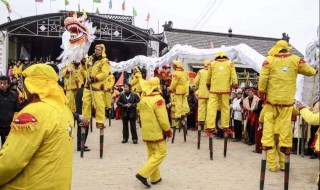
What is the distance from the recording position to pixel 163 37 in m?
27.7

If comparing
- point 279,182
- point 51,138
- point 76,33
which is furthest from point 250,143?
point 51,138

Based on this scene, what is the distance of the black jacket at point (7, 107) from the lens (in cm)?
713

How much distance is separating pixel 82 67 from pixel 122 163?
8.20 ft

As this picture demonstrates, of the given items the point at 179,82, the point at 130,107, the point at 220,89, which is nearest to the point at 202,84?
the point at 179,82

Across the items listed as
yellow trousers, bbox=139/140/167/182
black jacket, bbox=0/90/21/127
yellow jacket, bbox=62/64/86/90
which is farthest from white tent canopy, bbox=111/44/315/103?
black jacket, bbox=0/90/21/127

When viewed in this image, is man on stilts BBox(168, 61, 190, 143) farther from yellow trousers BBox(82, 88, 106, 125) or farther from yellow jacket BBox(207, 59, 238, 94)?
yellow trousers BBox(82, 88, 106, 125)

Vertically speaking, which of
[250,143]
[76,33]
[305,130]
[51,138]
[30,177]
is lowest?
[250,143]

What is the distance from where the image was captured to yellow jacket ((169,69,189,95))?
11.0m

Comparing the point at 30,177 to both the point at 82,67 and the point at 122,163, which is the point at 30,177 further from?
the point at 82,67

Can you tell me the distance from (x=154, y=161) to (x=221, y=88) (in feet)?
9.45

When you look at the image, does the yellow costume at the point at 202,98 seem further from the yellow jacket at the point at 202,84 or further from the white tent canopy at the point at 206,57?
the white tent canopy at the point at 206,57

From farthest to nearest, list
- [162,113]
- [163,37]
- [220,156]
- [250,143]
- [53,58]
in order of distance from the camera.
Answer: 1. [53,58]
2. [163,37]
3. [250,143]
4. [220,156]
5. [162,113]

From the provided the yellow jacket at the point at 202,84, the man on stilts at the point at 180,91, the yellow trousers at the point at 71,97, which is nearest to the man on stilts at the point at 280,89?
the yellow jacket at the point at 202,84

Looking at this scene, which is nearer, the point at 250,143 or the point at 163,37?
the point at 250,143
